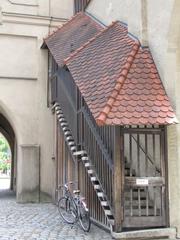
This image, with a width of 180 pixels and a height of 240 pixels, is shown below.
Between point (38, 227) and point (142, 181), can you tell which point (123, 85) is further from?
point (38, 227)

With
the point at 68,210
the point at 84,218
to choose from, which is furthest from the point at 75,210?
the point at 68,210

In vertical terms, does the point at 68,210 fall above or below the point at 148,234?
above

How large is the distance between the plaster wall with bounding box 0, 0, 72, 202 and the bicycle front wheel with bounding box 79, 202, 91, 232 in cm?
574

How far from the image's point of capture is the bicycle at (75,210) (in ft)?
31.0

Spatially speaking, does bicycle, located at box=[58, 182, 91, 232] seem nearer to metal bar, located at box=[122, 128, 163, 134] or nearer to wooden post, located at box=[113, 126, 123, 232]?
wooden post, located at box=[113, 126, 123, 232]

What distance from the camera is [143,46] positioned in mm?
9648

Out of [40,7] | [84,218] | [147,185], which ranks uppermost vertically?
[40,7]

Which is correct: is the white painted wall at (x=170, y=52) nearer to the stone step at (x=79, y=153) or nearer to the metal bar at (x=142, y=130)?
the metal bar at (x=142, y=130)

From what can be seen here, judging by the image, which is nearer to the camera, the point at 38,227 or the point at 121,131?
the point at 121,131

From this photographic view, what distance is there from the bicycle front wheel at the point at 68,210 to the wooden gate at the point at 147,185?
154cm

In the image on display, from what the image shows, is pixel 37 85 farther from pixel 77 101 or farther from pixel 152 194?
pixel 152 194

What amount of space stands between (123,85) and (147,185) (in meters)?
2.11

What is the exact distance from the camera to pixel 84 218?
31.3 ft

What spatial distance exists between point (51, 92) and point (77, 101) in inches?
175
